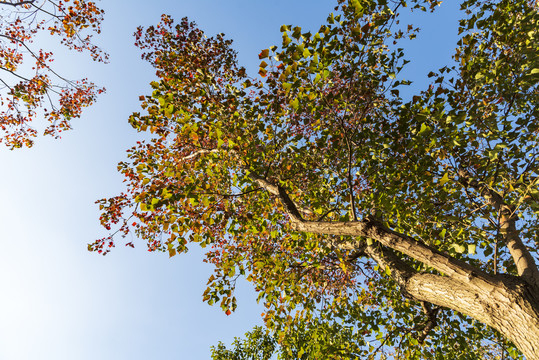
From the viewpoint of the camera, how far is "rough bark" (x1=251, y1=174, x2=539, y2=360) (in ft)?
9.81

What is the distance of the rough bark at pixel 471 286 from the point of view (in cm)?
299

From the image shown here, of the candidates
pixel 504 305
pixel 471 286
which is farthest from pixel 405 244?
pixel 504 305

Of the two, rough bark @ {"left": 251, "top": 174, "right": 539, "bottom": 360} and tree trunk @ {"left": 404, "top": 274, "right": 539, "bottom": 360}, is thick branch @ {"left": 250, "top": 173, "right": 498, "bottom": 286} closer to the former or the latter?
rough bark @ {"left": 251, "top": 174, "right": 539, "bottom": 360}

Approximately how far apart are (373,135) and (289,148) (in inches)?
71.2

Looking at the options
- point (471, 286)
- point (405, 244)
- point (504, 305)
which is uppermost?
point (405, 244)

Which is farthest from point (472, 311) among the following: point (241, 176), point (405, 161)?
point (241, 176)

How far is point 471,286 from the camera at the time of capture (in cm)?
336

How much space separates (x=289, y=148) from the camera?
19.6ft

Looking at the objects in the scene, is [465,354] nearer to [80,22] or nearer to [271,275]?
[271,275]

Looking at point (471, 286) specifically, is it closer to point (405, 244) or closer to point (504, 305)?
point (504, 305)

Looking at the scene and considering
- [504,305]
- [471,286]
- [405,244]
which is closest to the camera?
[504,305]

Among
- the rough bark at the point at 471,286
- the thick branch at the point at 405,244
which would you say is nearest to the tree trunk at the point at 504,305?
the rough bark at the point at 471,286

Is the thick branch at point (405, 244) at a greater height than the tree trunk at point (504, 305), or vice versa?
the thick branch at point (405, 244)

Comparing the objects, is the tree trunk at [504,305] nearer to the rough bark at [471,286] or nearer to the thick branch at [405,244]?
the rough bark at [471,286]
